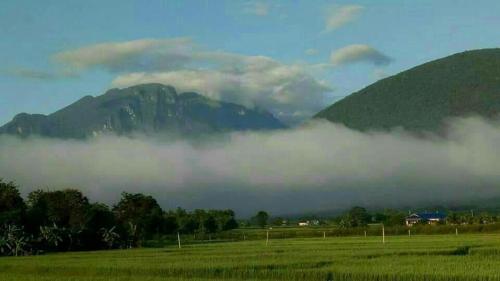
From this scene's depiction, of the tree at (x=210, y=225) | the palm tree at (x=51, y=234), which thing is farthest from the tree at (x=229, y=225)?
the palm tree at (x=51, y=234)

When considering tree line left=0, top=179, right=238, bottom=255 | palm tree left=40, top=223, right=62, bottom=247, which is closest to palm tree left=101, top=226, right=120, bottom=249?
tree line left=0, top=179, right=238, bottom=255

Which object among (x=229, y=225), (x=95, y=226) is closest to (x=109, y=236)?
(x=95, y=226)

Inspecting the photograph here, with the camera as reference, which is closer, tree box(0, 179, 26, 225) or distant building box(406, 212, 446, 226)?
tree box(0, 179, 26, 225)

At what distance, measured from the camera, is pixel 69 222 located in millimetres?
71812

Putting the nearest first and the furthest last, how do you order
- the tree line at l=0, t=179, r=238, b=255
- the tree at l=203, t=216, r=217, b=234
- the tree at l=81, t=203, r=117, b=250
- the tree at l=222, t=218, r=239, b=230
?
the tree line at l=0, t=179, r=238, b=255
the tree at l=81, t=203, r=117, b=250
the tree at l=203, t=216, r=217, b=234
the tree at l=222, t=218, r=239, b=230

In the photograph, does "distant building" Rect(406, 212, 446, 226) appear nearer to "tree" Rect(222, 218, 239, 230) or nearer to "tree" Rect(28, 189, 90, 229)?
"tree" Rect(222, 218, 239, 230)

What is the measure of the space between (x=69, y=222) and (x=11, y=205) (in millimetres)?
6135

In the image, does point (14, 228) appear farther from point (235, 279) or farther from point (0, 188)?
point (235, 279)

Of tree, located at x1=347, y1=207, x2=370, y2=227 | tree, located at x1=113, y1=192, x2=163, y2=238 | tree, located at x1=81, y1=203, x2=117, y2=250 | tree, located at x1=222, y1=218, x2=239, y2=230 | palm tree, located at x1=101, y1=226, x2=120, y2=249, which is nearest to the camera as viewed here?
tree, located at x1=81, y1=203, x2=117, y2=250

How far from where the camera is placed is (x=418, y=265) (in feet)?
89.9

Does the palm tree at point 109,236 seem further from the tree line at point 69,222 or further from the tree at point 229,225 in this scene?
the tree at point 229,225

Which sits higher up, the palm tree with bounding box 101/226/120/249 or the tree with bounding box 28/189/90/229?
the tree with bounding box 28/189/90/229

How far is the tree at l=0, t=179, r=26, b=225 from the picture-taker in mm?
61375

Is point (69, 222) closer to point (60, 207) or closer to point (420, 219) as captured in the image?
point (60, 207)
